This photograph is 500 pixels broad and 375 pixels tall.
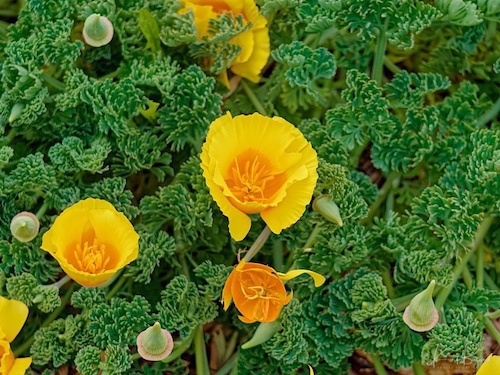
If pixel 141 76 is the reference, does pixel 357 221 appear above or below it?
below

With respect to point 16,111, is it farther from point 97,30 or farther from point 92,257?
point 92,257

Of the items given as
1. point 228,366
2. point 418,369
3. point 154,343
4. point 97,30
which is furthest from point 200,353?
point 97,30

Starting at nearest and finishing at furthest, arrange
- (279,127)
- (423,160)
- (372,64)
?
(279,127) → (423,160) → (372,64)

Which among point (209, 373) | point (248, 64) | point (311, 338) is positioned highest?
point (248, 64)

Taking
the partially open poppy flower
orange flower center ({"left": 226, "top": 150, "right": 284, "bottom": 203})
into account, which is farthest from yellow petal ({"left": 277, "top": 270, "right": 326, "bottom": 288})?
orange flower center ({"left": 226, "top": 150, "right": 284, "bottom": 203})

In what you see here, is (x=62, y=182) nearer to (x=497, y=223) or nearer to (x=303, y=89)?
(x=303, y=89)

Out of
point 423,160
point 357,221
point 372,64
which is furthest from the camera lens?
point 372,64

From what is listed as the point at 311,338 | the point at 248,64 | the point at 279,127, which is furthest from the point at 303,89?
the point at 311,338
